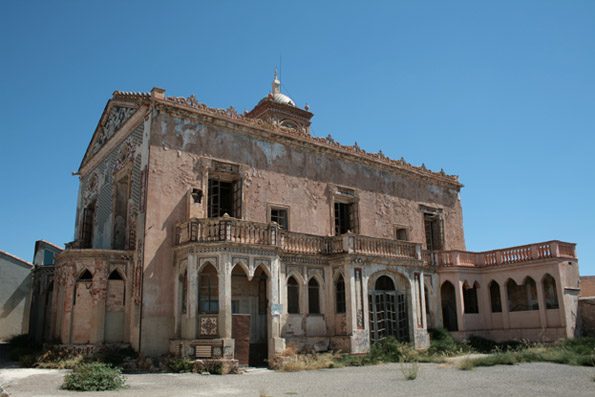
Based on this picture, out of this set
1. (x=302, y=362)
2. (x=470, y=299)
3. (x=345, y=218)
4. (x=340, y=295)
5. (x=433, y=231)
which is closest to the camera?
(x=302, y=362)

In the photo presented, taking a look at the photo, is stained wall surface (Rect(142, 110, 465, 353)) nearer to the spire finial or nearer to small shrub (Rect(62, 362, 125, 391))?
small shrub (Rect(62, 362, 125, 391))

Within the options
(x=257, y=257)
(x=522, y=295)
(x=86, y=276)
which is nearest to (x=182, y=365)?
(x=257, y=257)

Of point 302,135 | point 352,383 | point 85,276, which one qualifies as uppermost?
point 302,135

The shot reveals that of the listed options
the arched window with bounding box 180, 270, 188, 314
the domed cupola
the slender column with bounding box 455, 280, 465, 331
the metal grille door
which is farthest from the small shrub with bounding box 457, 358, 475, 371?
the domed cupola

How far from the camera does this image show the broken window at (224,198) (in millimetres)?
19203

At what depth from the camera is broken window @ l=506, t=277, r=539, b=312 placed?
74.3ft

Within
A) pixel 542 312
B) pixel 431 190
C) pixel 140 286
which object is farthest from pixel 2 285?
pixel 542 312

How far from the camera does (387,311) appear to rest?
1988cm

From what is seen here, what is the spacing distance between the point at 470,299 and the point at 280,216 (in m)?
10.5

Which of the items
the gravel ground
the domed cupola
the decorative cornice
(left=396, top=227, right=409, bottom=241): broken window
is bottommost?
Answer: the gravel ground

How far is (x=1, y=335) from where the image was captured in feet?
91.5

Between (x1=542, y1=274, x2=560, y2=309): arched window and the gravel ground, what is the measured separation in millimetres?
7602

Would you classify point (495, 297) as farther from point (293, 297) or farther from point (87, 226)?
point (87, 226)

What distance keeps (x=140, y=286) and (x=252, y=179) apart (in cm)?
582
